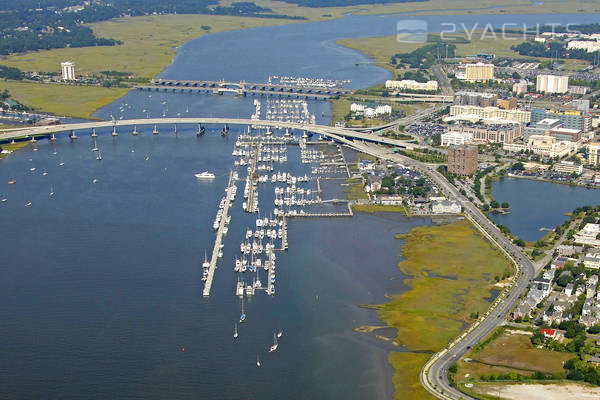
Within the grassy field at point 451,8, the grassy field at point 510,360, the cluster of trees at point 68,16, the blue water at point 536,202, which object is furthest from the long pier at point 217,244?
the grassy field at point 451,8

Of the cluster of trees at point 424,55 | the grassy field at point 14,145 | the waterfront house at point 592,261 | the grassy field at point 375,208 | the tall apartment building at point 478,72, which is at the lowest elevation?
the waterfront house at point 592,261

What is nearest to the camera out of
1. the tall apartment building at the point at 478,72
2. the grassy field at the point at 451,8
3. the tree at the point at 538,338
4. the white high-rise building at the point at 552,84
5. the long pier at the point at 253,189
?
the tree at the point at 538,338

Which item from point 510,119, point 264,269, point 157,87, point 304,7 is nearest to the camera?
point 264,269

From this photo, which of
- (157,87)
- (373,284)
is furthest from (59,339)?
(157,87)

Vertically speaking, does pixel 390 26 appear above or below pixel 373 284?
above

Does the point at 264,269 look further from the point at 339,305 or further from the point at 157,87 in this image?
the point at 157,87

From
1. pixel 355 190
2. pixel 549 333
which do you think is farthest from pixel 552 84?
pixel 549 333

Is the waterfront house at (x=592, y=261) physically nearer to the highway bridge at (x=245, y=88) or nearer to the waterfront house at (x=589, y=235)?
the waterfront house at (x=589, y=235)

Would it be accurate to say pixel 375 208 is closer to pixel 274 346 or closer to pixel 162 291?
pixel 162 291
